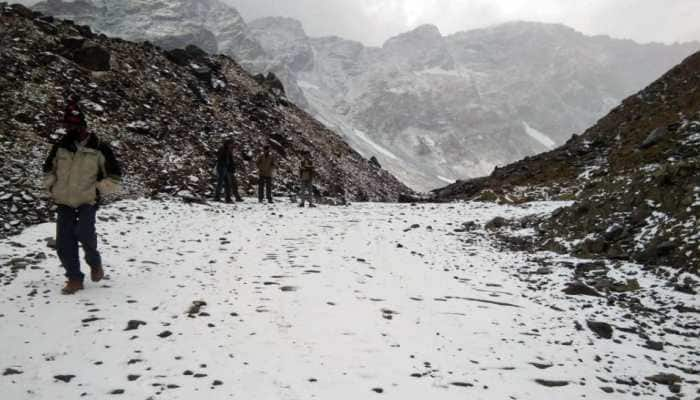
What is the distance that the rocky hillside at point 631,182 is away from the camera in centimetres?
1008

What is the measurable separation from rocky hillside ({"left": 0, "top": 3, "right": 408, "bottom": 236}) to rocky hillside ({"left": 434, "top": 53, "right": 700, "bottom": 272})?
12702mm

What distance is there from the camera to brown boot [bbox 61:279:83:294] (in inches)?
286

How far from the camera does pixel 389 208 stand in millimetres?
22422

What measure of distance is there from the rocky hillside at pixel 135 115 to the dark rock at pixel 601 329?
1272cm

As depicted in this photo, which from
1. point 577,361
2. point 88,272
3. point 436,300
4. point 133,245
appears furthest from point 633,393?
point 133,245

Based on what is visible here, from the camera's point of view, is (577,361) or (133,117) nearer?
(577,361)

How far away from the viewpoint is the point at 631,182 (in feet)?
41.9

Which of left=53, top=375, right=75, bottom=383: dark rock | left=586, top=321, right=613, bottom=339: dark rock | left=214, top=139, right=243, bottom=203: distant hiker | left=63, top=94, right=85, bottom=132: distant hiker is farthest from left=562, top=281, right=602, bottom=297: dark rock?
left=214, top=139, right=243, bottom=203: distant hiker

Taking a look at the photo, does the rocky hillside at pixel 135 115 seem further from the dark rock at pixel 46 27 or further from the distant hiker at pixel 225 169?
the distant hiker at pixel 225 169

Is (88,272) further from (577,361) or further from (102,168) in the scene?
(577,361)

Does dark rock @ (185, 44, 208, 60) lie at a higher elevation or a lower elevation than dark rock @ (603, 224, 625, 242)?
higher

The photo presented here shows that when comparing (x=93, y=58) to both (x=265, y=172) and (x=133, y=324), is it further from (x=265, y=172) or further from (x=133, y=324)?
(x=133, y=324)

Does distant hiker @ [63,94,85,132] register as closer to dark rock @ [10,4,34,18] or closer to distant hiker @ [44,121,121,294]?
distant hiker @ [44,121,121,294]

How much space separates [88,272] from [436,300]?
21.4 ft
